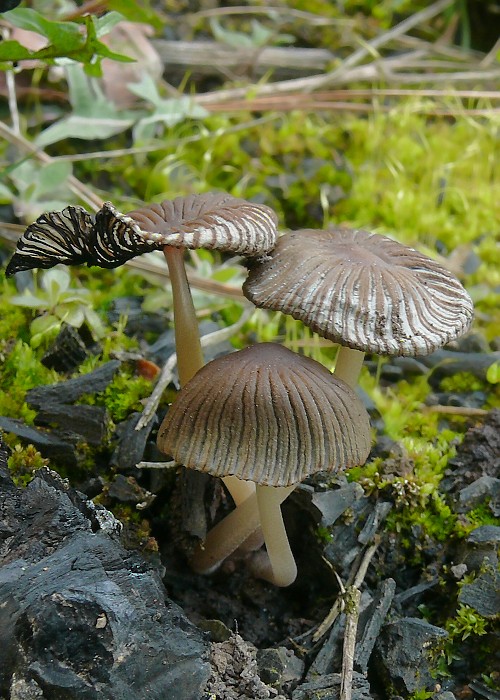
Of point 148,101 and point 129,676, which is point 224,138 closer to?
point 148,101

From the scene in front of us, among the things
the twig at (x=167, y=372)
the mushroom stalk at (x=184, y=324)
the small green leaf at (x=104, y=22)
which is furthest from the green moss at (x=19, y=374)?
the small green leaf at (x=104, y=22)

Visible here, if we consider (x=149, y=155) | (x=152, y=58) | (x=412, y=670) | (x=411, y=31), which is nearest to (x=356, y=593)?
(x=412, y=670)

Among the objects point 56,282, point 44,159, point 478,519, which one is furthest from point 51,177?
point 478,519

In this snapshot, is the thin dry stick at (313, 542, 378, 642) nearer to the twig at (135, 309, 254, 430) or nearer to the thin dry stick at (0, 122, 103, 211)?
the twig at (135, 309, 254, 430)

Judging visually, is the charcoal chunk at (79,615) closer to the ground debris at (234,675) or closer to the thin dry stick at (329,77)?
the ground debris at (234,675)

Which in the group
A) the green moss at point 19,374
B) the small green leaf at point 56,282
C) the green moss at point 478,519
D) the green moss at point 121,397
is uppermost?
the small green leaf at point 56,282
